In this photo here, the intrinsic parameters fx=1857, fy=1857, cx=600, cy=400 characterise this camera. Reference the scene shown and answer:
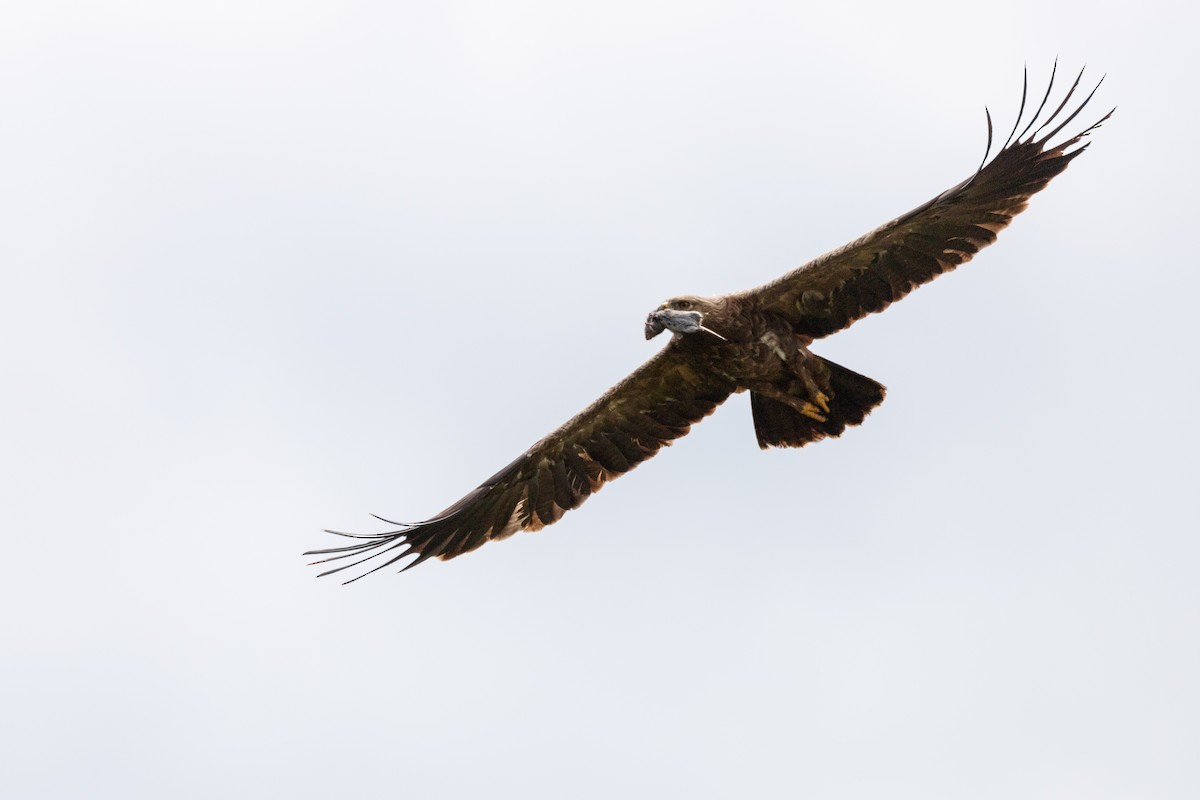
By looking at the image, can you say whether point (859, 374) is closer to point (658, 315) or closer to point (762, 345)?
point (762, 345)

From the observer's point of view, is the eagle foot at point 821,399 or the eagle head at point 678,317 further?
→ the eagle foot at point 821,399

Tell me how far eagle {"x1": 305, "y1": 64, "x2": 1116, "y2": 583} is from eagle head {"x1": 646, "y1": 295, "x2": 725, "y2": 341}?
0.04 feet

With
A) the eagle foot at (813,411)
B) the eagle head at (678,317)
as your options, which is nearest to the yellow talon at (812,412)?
the eagle foot at (813,411)

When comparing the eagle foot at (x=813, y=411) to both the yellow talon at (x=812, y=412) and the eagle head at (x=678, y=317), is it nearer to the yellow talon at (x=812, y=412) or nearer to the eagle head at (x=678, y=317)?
the yellow talon at (x=812, y=412)

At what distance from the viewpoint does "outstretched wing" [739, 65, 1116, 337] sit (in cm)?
1502

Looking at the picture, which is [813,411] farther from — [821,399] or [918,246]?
[918,246]

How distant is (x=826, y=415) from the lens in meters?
16.2

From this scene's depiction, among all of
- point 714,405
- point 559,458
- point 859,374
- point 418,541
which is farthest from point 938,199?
point 418,541

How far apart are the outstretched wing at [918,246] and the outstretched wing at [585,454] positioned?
1.09 meters

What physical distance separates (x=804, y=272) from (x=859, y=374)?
113cm

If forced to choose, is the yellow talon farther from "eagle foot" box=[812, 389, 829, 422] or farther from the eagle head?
the eagle head

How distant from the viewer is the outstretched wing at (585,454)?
1633 cm

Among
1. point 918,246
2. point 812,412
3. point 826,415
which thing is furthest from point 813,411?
point 918,246

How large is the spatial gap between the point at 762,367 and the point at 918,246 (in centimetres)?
166
